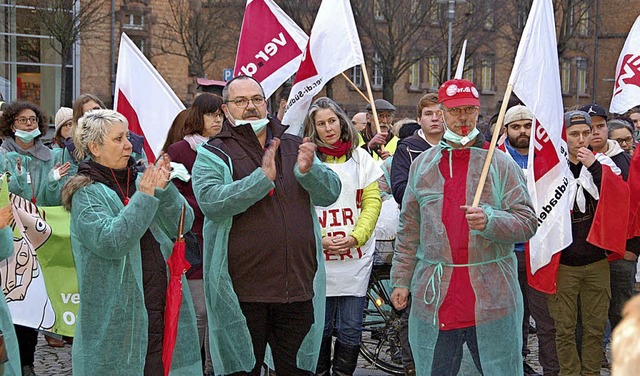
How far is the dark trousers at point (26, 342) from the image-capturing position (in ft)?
24.3

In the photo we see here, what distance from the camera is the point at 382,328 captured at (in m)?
7.70

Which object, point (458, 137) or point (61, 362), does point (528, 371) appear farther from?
point (61, 362)

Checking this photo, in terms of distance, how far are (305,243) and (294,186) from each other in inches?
12.5

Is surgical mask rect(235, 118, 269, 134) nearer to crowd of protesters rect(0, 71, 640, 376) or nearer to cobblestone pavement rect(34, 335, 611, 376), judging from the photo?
crowd of protesters rect(0, 71, 640, 376)

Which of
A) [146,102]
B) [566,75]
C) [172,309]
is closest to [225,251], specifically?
[172,309]

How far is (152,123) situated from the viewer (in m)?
8.05

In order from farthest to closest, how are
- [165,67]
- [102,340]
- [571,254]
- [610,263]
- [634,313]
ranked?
[165,67], [610,263], [571,254], [102,340], [634,313]

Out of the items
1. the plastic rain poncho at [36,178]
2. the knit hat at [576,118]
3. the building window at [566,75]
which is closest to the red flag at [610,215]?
the knit hat at [576,118]

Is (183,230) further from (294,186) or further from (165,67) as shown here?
(165,67)

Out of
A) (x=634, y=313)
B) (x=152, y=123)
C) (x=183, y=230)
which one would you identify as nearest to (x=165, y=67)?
(x=152, y=123)

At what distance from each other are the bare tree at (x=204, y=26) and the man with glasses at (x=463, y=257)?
1118 inches

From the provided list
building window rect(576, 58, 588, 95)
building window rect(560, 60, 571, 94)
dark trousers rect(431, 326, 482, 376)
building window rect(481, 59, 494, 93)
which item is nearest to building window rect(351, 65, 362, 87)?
building window rect(481, 59, 494, 93)

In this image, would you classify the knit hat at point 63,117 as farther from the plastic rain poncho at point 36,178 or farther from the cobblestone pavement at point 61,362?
the cobblestone pavement at point 61,362

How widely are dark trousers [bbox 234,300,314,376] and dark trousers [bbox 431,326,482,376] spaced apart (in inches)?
27.5
